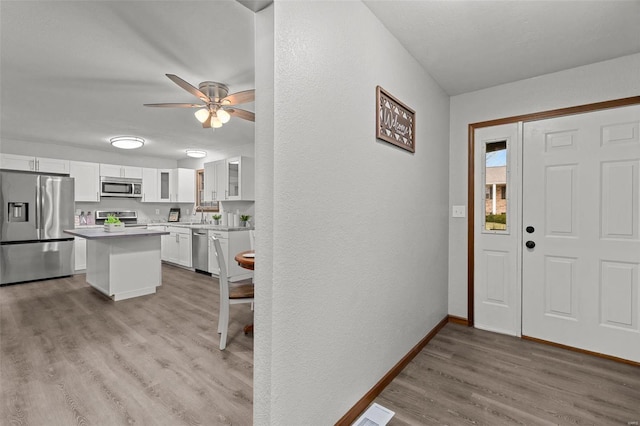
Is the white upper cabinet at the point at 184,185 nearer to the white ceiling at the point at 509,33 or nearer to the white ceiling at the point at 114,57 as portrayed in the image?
the white ceiling at the point at 114,57

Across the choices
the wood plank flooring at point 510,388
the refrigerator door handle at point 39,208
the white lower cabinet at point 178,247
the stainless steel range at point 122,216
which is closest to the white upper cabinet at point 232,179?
the white lower cabinet at point 178,247

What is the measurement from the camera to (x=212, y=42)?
88.8 inches

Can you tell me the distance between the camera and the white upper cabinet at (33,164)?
16.3ft

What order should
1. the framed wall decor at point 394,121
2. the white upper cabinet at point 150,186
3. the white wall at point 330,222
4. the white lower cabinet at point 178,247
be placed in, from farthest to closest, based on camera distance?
the white upper cabinet at point 150,186
the white lower cabinet at point 178,247
the framed wall decor at point 394,121
the white wall at point 330,222

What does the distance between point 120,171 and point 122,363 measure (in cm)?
513

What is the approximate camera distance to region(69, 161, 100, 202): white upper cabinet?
566 cm

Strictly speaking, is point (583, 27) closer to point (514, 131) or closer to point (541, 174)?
point (514, 131)

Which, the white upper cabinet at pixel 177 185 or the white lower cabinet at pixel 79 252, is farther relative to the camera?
the white upper cabinet at pixel 177 185

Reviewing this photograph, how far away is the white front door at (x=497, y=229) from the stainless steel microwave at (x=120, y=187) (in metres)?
6.56

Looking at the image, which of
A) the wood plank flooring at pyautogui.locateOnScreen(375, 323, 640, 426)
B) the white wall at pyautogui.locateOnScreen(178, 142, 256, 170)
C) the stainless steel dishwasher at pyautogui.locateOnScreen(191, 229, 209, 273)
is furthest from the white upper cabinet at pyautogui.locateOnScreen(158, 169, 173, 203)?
the wood plank flooring at pyautogui.locateOnScreen(375, 323, 640, 426)

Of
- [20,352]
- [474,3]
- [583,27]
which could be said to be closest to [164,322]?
[20,352]

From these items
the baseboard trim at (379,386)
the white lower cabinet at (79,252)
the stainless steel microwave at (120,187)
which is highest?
the stainless steel microwave at (120,187)

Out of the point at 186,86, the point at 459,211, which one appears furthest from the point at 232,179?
the point at 459,211

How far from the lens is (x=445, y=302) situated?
3234 millimetres
